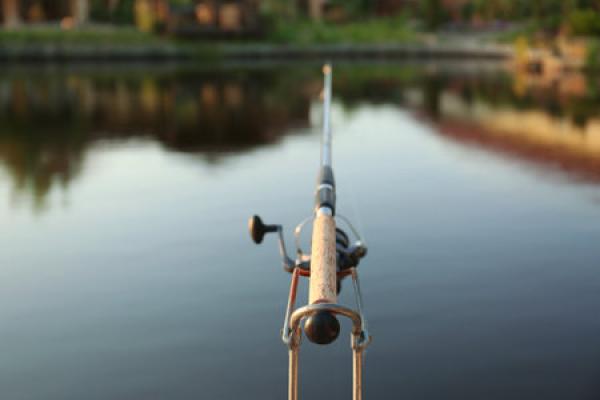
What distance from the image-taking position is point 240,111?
36844 mm

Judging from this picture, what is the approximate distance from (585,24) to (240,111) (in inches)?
1368

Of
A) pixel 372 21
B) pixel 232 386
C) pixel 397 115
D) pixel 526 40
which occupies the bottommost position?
pixel 232 386

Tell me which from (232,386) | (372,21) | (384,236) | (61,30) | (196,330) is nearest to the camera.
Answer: (232,386)

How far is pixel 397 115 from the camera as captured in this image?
35.6 m

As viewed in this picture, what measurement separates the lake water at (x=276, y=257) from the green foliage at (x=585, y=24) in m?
32.2

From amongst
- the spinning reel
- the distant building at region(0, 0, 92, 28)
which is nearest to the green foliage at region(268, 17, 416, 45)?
the distant building at region(0, 0, 92, 28)

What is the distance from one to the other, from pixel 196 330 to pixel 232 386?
5.67 feet

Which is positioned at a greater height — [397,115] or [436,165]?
[397,115]

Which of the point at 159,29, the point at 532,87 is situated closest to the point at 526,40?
the point at 532,87

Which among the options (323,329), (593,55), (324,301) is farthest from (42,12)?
(323,329)

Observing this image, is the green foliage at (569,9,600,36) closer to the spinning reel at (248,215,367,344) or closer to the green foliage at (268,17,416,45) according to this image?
the green foliage at (268,17,416,45)

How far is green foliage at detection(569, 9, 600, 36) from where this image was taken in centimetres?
6234

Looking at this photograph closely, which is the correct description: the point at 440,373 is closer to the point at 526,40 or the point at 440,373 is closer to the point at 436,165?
the point at 436,165

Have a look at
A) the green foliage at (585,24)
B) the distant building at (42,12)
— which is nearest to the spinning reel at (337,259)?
the green foliage at (585,24)
